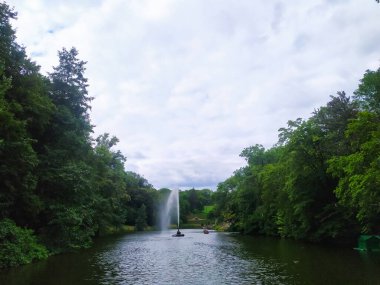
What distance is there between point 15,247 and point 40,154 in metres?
11.0

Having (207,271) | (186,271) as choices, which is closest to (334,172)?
(207,271)

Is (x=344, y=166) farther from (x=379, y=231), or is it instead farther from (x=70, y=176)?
Answer: (x=70, y=176)

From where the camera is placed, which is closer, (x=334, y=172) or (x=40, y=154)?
(x=334, y=172)

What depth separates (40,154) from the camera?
110 feet

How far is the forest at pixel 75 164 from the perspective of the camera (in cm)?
2555

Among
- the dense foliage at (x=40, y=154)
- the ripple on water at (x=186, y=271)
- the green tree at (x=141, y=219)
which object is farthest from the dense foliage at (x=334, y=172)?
the green tree at (x=141, y=219)

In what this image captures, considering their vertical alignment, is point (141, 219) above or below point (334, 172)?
above

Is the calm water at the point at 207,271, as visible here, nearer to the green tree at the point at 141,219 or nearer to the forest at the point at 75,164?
the forest at the point at 75,164

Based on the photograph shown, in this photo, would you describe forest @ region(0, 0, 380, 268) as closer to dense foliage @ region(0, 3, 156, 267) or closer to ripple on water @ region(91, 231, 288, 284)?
dense foliage @ region(0, 3, 156, 267)

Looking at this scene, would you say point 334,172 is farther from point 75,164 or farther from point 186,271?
point 75,164

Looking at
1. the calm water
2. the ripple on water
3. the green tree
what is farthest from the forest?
the green tree

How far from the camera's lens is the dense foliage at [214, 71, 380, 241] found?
25656 mm

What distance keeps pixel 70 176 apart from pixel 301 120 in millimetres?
24492

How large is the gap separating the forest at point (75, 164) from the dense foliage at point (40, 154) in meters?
0.08
